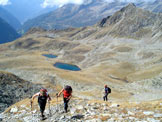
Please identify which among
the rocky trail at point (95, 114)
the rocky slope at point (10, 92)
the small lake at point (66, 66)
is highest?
the small lake at point (66, 66)

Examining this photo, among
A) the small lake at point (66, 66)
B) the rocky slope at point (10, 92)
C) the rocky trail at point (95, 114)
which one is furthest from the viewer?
the small lake at point (66, 66)

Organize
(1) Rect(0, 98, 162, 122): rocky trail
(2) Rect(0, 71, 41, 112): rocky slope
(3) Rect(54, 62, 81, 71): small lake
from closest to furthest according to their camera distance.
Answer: (1) Rect(0, 98, 162, 122): rocky trail → (2) Rect(0, 71, 41, 112): rocky slope → (3) Rect(54, 62, 81, 71): small lake

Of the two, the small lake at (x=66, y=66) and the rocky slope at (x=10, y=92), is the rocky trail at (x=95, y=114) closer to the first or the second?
the rocky slope at (x=10, y=92)

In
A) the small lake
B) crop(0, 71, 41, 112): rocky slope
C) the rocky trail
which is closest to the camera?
the rocky trail

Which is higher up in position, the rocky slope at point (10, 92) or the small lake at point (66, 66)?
the small lake at point (66, 66)

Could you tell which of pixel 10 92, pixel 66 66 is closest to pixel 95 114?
pixel 10 92

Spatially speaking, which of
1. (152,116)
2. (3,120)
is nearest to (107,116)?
(152,116)

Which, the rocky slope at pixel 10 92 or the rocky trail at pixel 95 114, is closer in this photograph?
the rocky trail at pixel 95 114

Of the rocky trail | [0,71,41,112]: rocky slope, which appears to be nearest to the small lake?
[0,71,41,112]: rocky slope

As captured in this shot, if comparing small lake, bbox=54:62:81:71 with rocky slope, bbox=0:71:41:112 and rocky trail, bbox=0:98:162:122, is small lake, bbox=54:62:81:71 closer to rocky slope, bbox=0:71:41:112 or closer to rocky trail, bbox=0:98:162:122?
rocky slope, bbox=0:71:41:112

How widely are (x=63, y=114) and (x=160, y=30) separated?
211m

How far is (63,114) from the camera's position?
16703 mm

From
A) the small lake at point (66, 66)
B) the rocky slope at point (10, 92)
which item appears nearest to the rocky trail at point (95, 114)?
the rocky slope at point (10, 92)

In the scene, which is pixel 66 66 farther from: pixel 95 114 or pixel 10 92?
pixel 95 114
